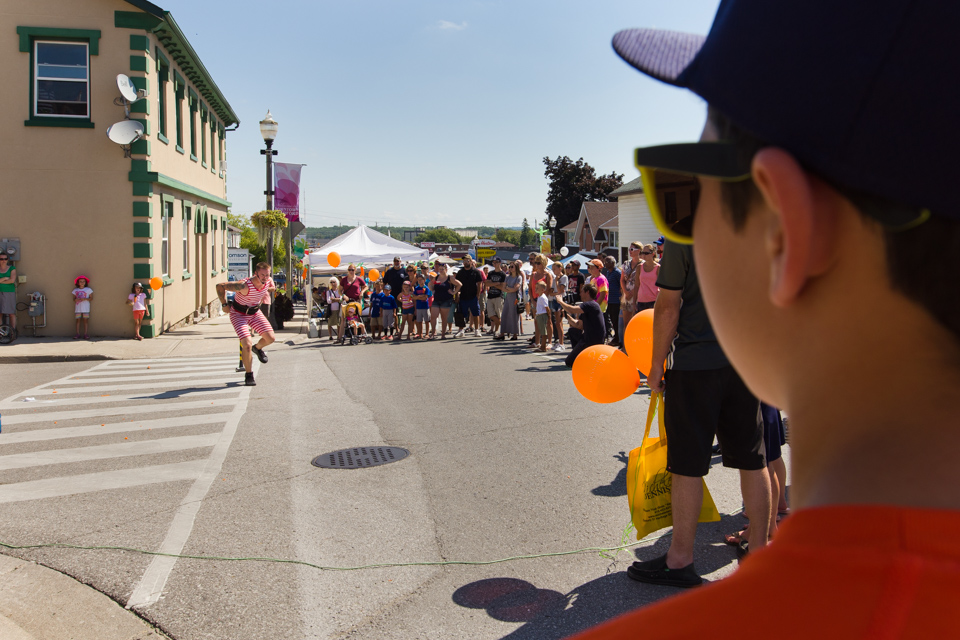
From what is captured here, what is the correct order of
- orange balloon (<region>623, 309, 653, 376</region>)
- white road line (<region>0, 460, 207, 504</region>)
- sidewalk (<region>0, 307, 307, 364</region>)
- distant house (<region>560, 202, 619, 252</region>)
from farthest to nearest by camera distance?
distant house (<region>560, 202, 619, 252</region>) → sidewalk (<region>0, 307, 307, 364</region>) → white road line (<region>0, 460, 207, 504</region>) → orange balloon (<region>623, 309, 653, 376</region>)

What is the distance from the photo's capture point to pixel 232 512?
5.03 meters

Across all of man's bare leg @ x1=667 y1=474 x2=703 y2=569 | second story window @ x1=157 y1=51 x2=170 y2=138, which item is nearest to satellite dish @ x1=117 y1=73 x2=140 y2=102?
second story window @ x1=157 y1=51 x2=170 y2=138

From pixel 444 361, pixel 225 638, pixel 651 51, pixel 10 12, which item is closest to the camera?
pixel 651 51

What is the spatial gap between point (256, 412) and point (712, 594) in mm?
8597

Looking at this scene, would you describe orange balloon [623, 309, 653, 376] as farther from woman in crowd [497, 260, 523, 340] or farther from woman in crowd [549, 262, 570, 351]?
woman in crowd [497, 260, 523, 340]

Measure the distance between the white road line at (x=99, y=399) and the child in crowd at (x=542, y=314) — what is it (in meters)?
6.15

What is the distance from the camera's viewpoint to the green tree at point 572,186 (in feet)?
235

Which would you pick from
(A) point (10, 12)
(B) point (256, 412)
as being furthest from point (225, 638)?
(A) point (10, 12)

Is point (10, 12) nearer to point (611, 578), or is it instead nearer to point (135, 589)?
point (135, 589)

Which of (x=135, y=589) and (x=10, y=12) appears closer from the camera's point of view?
(x=135, y=589)

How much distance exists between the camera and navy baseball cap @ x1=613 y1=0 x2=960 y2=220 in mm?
545

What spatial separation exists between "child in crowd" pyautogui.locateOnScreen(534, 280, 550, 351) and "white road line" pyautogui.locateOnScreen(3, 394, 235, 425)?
21.6ft

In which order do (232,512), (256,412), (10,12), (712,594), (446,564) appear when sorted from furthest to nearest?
(10,12), (256,412), (232,512), (446,564), (712,594)

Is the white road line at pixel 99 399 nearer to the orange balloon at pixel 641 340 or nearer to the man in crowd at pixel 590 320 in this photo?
the man in crowd at pixel 590 320
